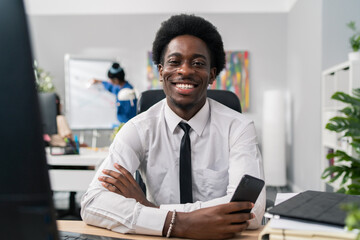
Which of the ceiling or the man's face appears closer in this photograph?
the man's face

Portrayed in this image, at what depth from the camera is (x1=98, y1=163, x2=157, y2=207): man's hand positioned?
118cm

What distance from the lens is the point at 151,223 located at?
95 cm

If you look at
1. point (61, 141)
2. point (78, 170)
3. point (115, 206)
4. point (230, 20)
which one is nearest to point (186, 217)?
point (115, 206)

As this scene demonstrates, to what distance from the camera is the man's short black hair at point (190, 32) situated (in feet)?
4.77

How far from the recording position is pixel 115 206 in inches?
41.3

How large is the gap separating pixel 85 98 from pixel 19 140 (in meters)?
5.71

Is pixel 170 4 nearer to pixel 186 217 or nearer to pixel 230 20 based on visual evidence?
pixel 230 20

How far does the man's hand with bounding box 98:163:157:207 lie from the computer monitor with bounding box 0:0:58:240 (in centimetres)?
84

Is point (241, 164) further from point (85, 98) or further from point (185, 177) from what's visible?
point (85, 98)

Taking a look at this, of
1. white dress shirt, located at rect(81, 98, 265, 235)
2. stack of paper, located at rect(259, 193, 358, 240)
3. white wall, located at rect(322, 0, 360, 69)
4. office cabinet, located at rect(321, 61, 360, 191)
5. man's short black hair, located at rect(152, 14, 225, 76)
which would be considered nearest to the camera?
stack of paper, located at rect(259, 193, 358, 240)

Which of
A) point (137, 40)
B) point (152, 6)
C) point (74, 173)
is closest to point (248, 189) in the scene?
point (74, 173)

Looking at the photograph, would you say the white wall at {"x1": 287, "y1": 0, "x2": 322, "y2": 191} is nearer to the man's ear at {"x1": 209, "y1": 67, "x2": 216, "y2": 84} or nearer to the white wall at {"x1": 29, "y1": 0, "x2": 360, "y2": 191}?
the white wall at {"x1": 29, "y1": 0, "x2": 360, "y2": 191}

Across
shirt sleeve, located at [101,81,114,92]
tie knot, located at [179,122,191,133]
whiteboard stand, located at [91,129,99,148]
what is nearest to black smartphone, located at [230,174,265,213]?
tie knot, located at [179,122,191,133]

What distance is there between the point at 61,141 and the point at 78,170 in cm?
45
